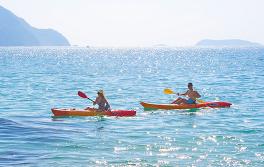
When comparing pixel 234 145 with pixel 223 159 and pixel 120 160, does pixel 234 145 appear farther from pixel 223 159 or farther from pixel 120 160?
pixel 120 160

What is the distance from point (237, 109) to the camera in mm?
25734

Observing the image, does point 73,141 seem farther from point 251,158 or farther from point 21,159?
point 251,158

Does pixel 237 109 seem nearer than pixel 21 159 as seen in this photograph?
No

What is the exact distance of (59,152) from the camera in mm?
14727

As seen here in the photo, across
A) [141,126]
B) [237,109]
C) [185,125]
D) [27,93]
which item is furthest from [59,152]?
[27,93]

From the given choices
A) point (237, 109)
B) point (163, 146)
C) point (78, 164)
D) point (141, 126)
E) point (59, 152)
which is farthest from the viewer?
point (237, 109)

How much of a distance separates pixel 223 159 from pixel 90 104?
16.3 meters

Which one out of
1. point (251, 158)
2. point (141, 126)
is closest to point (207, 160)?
point (251, 158)

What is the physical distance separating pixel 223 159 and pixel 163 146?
2491mm

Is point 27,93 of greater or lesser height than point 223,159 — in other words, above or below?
above

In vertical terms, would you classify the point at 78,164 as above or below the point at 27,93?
below

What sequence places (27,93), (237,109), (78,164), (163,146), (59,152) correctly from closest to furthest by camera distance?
(78,164)
(59,152)
(163,146)
(237,109)
(27,93)

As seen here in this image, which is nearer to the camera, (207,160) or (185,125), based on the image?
(207,160)

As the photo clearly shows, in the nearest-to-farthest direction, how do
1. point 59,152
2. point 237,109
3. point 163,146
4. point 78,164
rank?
1. point 78,164
2. point 59,152
3. point 163,146
4. point 237,109
